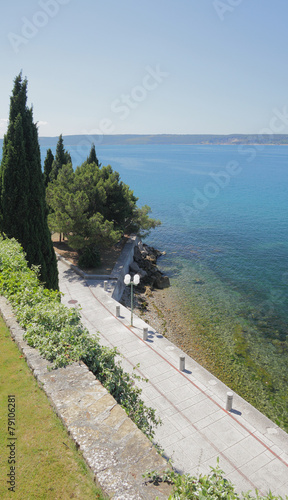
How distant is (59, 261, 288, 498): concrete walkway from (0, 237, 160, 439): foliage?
2607 millimetres

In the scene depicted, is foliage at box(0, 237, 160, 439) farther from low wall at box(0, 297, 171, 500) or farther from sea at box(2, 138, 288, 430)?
sea at box(2, 138, 288, 430)

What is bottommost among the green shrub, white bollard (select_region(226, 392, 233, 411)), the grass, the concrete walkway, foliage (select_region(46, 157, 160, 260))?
the concrete walkway

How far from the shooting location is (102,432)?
4621 millimetres

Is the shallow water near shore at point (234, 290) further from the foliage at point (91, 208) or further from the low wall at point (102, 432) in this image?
the low wall at point (102, 432)

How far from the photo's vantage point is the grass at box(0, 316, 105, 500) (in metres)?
3.98

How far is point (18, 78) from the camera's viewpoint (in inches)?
621

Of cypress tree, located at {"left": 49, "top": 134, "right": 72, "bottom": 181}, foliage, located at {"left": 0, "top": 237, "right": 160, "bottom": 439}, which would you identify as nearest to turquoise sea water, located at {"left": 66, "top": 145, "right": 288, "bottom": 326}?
cypress tree, located at {"left": 49, "top": 134, "right": 72, "bottom": 181}

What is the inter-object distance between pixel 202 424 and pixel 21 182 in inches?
518

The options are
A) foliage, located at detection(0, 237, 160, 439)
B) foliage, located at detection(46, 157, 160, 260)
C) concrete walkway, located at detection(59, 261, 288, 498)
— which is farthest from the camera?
foliage, located at detection(46, 157, 160, 260)

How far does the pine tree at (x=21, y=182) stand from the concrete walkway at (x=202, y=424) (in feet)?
19.9

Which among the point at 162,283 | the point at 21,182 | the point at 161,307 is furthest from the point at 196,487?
the point at 162,283

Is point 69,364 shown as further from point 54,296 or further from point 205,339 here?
point 205,339

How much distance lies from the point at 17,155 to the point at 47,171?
15.6 m

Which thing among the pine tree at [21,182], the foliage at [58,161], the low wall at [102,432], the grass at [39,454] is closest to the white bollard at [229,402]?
the low wall at [102,432]
